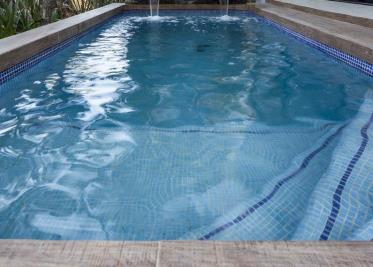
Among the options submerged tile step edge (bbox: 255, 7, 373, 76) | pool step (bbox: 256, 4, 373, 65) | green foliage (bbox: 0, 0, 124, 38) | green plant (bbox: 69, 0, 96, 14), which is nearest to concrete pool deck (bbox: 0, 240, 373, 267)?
pool step (bbox: 256, 4, 373, 65)

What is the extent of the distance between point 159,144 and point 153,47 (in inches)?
194

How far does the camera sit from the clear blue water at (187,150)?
247 cm

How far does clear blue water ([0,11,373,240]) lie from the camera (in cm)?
247

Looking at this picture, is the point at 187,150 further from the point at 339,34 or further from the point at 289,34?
the point at 289,34

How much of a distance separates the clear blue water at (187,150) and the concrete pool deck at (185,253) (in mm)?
893

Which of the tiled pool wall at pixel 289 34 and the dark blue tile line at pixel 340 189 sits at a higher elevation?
the tiled pool wall at pixel 289 34

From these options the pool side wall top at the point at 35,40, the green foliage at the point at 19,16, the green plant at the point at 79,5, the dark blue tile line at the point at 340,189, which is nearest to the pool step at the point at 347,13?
the dark blue tile line at the point at 340,189

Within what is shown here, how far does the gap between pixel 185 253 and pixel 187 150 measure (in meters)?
2.08

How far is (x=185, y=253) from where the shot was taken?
1.40 meters

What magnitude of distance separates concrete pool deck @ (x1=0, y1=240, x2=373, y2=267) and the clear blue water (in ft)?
2.93

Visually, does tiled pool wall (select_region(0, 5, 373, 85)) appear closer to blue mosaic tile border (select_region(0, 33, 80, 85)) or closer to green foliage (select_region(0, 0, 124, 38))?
blue mosaic tile border (select_region(0, 33, 80, 85))

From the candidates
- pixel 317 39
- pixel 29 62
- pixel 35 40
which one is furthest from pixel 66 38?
pixel 317 39

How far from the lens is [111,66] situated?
6449 millimetres

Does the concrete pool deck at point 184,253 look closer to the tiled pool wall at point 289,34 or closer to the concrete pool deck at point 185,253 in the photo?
the concrete pool deck at point 185,253
